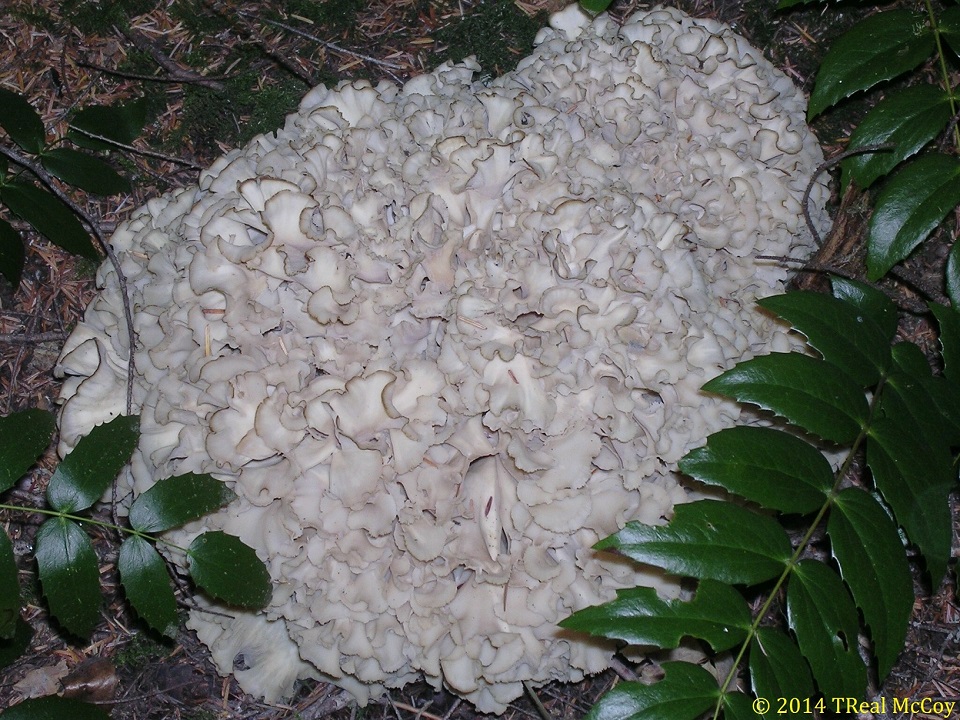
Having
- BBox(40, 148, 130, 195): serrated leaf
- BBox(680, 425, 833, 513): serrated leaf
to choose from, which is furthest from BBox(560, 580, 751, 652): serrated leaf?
BBox(40, 148, 130, 195): serrated leaf

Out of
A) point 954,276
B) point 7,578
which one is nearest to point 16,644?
point 7,578

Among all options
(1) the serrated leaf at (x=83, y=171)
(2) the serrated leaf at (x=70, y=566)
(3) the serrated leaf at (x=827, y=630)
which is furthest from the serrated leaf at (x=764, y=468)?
(1) the serrated leaf at (x=83, y=171)

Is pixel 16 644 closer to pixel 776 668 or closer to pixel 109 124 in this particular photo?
pixel 109 124

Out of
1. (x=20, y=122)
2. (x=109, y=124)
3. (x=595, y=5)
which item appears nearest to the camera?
(x=595, y=5)

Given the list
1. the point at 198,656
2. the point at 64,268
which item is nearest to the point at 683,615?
the point at 198,656

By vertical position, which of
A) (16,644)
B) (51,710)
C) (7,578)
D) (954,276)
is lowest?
(16,644)

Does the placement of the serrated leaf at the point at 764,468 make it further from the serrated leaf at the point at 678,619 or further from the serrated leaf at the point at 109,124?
the serrated leaf at the point at 109,124

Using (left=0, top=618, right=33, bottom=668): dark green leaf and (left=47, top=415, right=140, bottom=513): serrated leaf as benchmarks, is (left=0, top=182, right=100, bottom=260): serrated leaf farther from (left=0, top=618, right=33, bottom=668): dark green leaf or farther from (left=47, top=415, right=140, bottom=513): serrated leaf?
(left=0, top=618, right=33, bottom=668): dark green leaf

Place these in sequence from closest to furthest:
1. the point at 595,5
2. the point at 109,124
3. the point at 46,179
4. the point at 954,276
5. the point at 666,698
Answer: the point at 666,698 → the point at 954,276 → the point at 595,5 → the point at 46,179 → the point at 109,124
